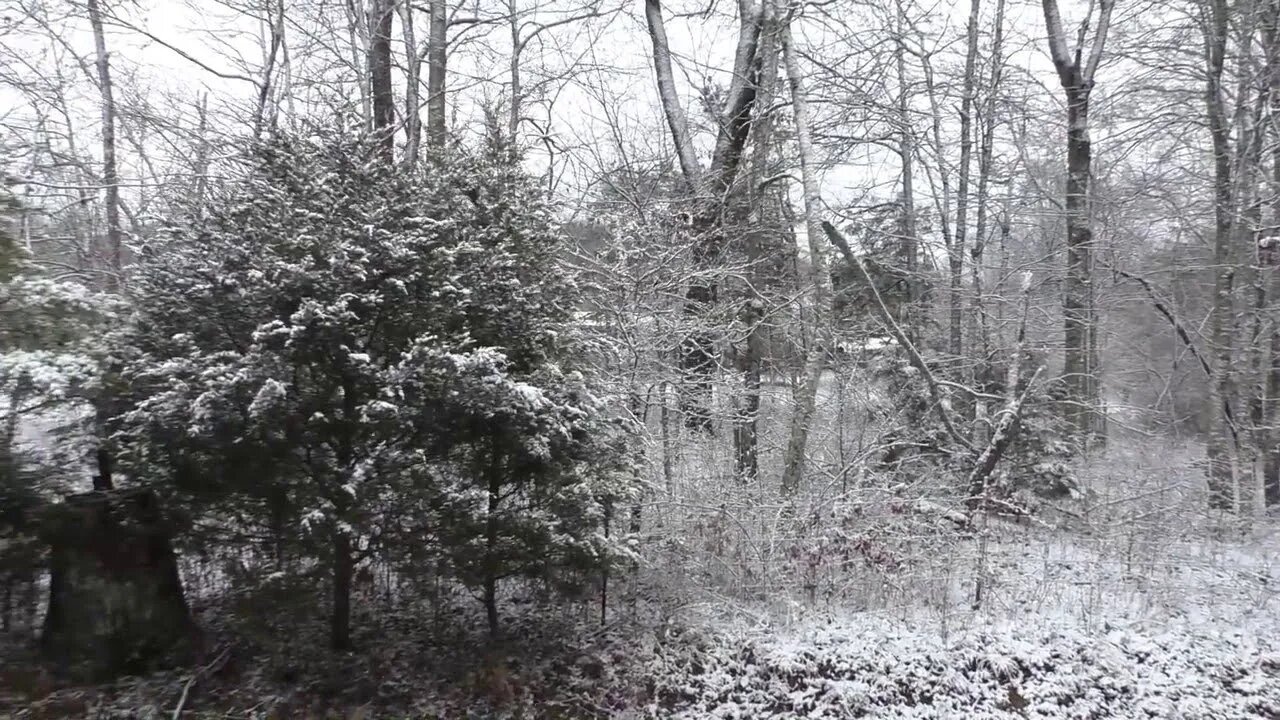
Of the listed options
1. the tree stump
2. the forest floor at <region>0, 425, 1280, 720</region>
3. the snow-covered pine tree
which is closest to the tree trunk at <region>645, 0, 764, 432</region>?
the forest floor at <region>0, 425, 1280, 720</region>

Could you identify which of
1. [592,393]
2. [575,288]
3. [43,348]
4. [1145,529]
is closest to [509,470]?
[592,393]

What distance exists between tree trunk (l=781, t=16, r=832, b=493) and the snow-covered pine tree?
3.36 meters

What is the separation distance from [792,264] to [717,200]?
7.99ft

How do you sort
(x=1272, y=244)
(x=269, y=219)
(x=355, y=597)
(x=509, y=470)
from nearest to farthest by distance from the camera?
(x=269, y=219), (x=509, y=470), (x=355, y=597), (x=1272, y=244)

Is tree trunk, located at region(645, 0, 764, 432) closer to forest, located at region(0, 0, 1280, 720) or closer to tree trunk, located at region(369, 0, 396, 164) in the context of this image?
forest, located at region(0, 0, 1280, 720)

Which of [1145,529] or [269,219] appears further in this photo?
[1145,529]

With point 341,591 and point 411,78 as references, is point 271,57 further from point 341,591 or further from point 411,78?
point 341,591

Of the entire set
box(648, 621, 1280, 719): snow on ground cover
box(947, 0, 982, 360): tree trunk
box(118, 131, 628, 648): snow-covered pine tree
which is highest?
box(947, 0, 982, 360): tree trunk

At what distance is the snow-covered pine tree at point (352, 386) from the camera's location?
4.20m

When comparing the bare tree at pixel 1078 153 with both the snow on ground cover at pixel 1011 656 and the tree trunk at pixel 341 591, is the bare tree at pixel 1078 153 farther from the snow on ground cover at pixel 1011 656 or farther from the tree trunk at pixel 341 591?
the tree trunk at pixel 341 591

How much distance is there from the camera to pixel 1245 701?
5.05 m

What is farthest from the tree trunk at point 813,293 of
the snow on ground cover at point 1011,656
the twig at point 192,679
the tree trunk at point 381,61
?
the twig at point 192,679

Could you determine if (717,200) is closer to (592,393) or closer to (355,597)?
(592,393)

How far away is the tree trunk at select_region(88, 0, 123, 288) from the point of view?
8914 mm
